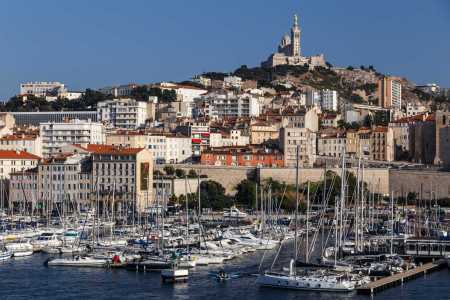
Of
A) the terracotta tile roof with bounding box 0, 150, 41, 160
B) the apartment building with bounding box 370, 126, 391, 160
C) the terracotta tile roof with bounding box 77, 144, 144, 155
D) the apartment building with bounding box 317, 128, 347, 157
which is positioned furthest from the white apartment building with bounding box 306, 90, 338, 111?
the terracotta tile roof with bounding box 0, 150, 41, 160

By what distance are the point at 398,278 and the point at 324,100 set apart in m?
52.4

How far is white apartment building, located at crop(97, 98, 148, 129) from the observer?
224 feet

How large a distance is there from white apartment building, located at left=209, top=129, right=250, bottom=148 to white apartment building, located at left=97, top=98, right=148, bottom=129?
323 inches

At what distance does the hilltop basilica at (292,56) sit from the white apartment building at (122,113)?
1157 inches

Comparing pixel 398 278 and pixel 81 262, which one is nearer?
pixel 398 278

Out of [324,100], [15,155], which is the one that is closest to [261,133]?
[15,155]

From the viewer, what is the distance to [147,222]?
38.9 m

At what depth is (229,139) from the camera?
201ft

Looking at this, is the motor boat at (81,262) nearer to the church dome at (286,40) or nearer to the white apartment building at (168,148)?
the white apartment building at (168,148)

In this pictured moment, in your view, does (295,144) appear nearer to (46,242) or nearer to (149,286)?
(46,242)

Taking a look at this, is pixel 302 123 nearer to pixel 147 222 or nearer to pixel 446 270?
pixel 147 222

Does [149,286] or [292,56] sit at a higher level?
[292,56]

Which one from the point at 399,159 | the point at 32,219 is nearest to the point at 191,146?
the point at 399,159

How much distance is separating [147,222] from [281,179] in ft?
44.4
